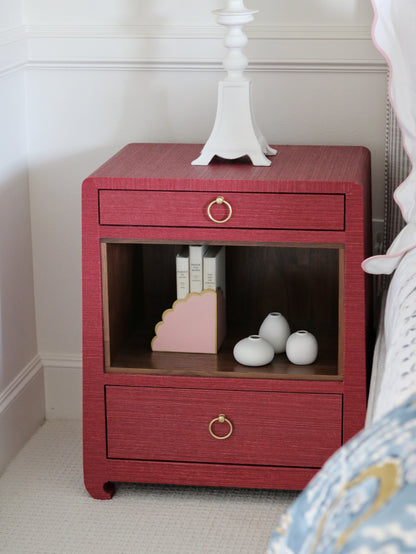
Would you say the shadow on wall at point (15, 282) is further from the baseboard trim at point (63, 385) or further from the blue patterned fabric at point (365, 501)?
the blue patterned fabric at point (365, 501)

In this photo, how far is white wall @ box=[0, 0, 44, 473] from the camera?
6.56ft

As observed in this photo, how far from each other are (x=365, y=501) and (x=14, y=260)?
1498 mm

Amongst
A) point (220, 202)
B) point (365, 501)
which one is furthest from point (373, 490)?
point (220, 202)

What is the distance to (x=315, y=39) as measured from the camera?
6.50 feet

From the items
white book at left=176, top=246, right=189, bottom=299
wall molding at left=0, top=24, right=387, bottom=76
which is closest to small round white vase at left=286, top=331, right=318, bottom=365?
white book at left=176, top=246, right=189, bottom=299

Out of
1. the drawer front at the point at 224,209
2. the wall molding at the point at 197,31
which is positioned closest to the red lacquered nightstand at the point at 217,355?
the drawer front at the point at 224,209

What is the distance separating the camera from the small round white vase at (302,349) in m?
1.79

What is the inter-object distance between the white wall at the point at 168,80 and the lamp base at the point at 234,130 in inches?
10.6

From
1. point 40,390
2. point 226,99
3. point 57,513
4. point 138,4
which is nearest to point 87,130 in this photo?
point 138,4

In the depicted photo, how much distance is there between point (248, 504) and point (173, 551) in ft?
0.77

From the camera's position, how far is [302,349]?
179 cm

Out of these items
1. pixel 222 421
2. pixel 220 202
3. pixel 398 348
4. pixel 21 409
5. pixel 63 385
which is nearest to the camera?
pixel 398 348

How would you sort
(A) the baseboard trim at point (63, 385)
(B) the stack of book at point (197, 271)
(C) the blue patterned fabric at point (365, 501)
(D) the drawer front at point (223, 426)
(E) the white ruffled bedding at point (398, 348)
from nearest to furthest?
1. (C) the blue patterned fabric at point (365, 501)
2. (E) the white ruffled bedding at point (398, 348)
3. (D) the drawer front at point (223, 426)
4. (B) the stack of book at point (197, 271)
5. (A) the baseboard trim at point (63, 385)

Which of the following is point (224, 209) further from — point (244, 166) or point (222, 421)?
point (222, 421)
